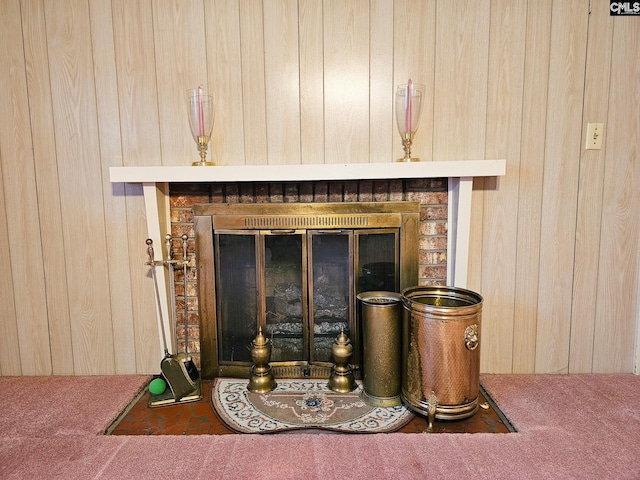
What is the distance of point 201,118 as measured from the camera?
6.11 ft

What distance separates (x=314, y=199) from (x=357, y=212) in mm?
219

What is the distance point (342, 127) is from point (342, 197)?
1.04 ft

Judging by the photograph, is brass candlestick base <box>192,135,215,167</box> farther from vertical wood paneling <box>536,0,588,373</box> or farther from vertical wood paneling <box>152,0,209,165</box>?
vertical wood paneling <box>536,0,588,373</box>

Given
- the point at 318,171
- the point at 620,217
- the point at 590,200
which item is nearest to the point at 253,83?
the point at 318,171

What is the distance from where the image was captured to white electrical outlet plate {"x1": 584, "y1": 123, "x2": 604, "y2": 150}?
6.28 feet

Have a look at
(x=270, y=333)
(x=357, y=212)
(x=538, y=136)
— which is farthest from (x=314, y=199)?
(x=538, y=136)

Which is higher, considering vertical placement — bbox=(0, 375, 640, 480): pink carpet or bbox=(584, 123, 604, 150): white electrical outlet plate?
bbox=(584, 123, 604, 150): white electrical outlet plate

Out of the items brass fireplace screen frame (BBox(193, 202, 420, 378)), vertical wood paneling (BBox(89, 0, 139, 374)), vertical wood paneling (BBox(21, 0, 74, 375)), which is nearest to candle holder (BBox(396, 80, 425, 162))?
brass fireplace screen frame (BBox(193, 202, 420, 378))

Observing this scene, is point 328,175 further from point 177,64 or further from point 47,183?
point 47,183

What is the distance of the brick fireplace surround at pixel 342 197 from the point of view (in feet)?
6.46

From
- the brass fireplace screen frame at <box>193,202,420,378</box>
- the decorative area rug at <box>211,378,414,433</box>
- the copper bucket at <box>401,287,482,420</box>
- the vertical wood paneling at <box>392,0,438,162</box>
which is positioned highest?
the vertical wood paneling at <box>392,0,438,162</box>

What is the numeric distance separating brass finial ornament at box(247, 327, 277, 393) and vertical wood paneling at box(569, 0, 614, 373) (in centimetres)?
144

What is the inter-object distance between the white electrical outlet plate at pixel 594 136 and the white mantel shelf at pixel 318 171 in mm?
491

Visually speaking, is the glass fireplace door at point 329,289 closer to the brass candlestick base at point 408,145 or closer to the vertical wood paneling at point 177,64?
the brass candlestick base at point 408,145
